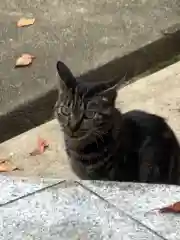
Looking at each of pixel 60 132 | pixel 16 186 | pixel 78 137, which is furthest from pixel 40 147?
pixel 16 186

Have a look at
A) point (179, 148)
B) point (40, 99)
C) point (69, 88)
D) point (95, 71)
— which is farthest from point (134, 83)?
point (69, 88)

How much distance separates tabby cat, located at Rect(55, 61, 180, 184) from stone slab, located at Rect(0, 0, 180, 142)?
98 cm

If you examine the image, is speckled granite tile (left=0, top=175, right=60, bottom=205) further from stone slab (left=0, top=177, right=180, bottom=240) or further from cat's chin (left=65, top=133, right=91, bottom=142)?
cat's chin (left=65, top=133, right=91, bottom=142)

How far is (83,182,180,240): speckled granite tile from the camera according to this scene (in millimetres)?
2420

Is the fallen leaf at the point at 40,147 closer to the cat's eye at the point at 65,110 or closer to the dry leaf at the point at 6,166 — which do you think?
the dry leaf at the point at 6,166

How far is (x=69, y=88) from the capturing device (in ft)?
12.0

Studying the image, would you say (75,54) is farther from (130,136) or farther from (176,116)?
(130,136)

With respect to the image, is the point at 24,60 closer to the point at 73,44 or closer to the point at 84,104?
the point at 73,44

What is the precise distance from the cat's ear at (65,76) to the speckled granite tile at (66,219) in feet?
3.39

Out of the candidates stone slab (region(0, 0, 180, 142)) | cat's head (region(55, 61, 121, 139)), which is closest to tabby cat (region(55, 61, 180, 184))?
cat's head (region(55, 61, 121, 139))

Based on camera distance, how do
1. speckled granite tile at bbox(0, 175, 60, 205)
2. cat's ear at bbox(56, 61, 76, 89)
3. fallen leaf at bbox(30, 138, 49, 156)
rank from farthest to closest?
fallen leaf at bbox(30, 138, 49, 156) < cat's ear at bbox(56, 61, 76, 89) < speckled granite tile at bbox(0, 175, 60, 205)

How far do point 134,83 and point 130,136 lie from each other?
1.42 meters

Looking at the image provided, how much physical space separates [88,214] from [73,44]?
3179 mm

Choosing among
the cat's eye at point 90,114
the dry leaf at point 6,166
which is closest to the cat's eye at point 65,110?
the cat's eye at point 90,114
